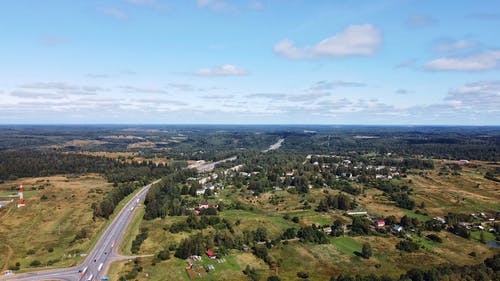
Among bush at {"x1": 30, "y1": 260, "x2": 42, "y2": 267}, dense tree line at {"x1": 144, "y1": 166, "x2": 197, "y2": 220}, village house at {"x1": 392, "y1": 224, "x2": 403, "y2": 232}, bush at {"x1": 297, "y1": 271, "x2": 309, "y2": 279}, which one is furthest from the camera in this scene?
dense tree line at {"x1": 144, "y1": 166, "x2": 197, "y2": 220}

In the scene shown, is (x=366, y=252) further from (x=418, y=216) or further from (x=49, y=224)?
(x=49, y=224)

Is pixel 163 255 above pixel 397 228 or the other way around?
above

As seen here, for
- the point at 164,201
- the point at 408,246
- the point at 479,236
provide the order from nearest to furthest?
the point at 408,246
the point at 479,236
the point at 164,201

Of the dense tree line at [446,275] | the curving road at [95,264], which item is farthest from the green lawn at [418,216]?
the curving road at [95,264]

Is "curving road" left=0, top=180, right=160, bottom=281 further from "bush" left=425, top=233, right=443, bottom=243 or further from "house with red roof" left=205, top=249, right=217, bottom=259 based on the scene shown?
"bush" left=425, top=233, right=443, bottom=243

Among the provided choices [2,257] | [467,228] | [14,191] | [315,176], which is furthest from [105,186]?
[467,228]

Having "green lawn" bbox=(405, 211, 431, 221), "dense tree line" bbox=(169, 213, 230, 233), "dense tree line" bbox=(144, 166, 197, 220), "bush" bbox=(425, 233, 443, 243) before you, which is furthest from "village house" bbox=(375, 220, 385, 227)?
"dense tree line" bbox=(144, 166, 197, 220)

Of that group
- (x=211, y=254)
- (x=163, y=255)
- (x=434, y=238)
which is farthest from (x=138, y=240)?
(x=434, y=238)

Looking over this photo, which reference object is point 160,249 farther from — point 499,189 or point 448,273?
point 499,189
